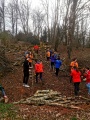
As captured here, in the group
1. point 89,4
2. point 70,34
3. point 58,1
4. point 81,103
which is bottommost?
point 81,103

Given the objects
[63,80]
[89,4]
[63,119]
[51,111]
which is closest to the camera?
[63,119]

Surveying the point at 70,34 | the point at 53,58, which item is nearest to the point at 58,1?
the point at 70,34

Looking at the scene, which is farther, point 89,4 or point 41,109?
point 89,4

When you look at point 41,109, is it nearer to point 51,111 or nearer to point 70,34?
point 51,111

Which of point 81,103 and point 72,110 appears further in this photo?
point 81,103

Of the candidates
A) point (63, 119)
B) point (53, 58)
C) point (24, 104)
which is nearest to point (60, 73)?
point (53, 58)

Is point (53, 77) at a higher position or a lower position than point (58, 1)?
lower

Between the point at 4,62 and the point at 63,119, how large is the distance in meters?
13.2

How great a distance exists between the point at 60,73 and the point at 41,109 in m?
11.9

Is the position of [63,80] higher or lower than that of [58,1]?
lower

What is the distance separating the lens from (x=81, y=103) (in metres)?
13.7

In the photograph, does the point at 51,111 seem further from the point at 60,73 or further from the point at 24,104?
the point at 60,73

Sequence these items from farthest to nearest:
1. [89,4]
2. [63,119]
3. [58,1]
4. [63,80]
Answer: [58,1]
[89,4]
[63,80]
[63,119]

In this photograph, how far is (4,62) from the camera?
22828mm
